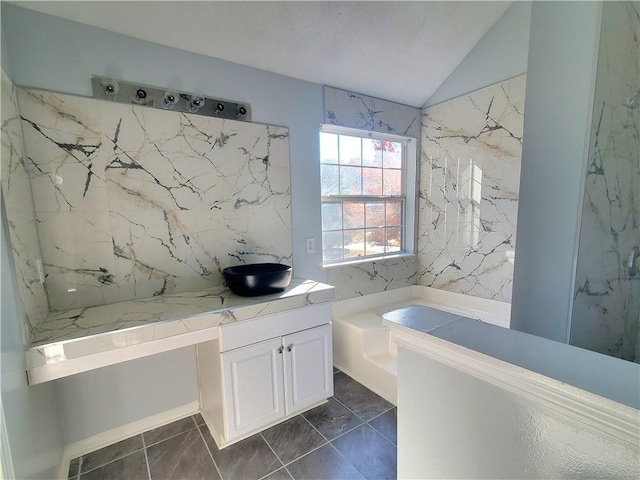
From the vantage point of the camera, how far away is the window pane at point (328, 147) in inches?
101

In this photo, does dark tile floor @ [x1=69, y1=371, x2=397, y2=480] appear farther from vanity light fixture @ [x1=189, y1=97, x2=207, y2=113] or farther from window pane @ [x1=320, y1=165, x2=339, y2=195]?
vanity light fixture @ [x1=189, y1=97, x2=207, y2=113]

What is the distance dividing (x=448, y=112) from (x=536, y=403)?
273 centimetres

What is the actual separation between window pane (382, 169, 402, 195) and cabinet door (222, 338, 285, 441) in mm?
1929

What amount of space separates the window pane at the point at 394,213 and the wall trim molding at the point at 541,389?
2.31 m

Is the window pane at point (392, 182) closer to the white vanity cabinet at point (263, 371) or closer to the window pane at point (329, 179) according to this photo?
the window pane at point (329, 179)

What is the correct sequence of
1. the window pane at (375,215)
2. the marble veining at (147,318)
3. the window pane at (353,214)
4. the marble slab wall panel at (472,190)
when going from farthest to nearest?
the window pane at (375,215) < the window pane at (353,214) < the marble slab wall panel at (472,190) < the marble veining at (147,318)

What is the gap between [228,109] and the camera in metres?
2.00

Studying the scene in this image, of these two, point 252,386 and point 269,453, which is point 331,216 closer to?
point 252,386

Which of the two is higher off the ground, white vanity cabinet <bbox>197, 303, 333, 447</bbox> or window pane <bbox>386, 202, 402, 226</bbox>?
window pane <bbox>386, 202, 402, 226</bbox>

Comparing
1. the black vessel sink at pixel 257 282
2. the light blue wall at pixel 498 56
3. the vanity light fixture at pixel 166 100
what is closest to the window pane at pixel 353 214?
the black vessel sink at pixel 257 282

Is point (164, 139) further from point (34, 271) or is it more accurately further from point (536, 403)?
point (536, 403)

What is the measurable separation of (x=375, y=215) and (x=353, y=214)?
289 millimetres

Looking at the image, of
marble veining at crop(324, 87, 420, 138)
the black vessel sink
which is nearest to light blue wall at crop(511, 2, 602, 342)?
the black vessel sink

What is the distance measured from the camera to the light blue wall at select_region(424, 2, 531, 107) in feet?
7.13
